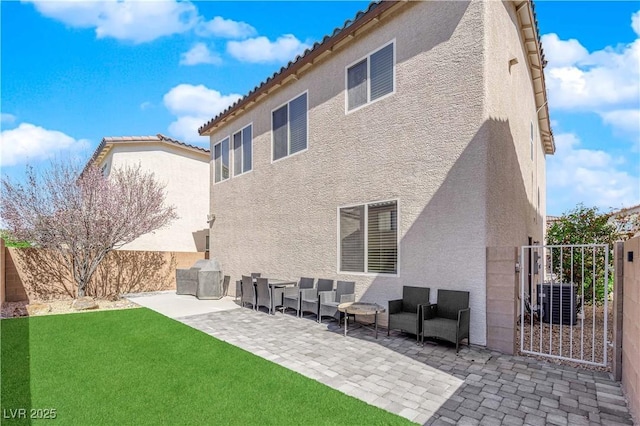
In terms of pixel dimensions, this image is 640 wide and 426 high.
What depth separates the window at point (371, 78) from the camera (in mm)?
8695

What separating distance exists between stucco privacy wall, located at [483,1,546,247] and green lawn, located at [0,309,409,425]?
4.81 metres

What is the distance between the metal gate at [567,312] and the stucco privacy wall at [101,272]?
15698 mm

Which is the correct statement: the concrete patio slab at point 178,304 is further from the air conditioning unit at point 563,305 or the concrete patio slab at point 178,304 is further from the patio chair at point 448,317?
the air conditioning unit at point 563,305

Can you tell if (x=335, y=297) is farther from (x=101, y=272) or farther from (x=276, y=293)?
(x=101, y=272)

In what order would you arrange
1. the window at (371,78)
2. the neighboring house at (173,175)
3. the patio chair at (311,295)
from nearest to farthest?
the window at (371,78), the patio chair at (311,295), the neighboring house at (173,175)

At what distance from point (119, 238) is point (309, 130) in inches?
343

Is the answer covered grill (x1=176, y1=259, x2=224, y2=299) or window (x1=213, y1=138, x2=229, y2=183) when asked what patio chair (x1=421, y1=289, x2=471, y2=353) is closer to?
covered grill (x1=176, y1=259, x2=224, y2=299)

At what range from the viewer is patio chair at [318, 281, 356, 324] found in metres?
8.76

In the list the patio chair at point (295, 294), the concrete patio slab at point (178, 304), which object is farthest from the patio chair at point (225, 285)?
the patio chair at point (295, 294)

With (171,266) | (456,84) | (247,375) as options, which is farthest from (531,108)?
(171,266)

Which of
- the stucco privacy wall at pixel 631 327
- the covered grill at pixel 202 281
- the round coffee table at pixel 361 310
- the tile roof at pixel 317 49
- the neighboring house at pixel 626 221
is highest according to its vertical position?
the tile roof at pixel 317 49

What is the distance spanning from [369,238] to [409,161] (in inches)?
89.4

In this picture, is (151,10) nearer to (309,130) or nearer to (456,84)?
(309,130)

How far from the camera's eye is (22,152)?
12.3m
